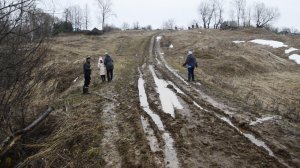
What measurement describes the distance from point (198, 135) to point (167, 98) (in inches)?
219

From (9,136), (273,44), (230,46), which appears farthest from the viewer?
(273,44)

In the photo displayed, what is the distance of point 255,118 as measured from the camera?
488 inches

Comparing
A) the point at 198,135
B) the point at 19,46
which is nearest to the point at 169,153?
the point at 198,135

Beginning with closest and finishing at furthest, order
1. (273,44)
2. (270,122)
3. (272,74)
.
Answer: (270,122) < (272,74) < (273,44)

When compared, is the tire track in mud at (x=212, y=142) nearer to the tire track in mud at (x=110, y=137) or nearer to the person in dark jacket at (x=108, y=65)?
the tire track in mud at (x=110, y=137)

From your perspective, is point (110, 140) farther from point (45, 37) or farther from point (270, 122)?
point (270, 122)

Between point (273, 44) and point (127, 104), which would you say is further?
point (273, 44)

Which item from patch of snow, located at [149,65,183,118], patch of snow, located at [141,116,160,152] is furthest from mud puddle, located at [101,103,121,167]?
patch of snow, located at [149,65,183,118]

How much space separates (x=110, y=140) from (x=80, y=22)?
365 feet

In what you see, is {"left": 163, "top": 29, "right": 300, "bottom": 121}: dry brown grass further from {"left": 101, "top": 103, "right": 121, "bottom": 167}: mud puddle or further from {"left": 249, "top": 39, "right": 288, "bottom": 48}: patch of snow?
{"left": 249, "top": 39, "right": 288, "bottom": 48}: patch of snow

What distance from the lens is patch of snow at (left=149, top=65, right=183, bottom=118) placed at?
45.7 feet

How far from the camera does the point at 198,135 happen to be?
34.3 feet

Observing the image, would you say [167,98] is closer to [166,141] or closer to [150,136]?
[150,136]

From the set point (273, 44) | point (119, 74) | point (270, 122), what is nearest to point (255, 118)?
point (270, 122)
